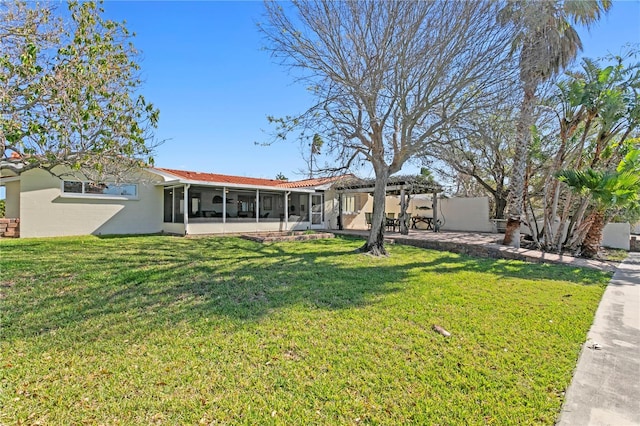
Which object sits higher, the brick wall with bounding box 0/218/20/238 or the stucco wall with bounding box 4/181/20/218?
the stucco wall with bounding box 4/181/20/218

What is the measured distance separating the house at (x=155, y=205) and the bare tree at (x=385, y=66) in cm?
732

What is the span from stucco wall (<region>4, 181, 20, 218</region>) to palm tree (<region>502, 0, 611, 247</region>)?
19.2 metres

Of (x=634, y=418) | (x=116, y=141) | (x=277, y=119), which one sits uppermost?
(x=277, y=119)

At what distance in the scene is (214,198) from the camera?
1817 cm

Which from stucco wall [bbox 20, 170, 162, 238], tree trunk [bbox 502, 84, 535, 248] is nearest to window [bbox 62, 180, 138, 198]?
stucco wall [bbox 20, 170, 162, 238]

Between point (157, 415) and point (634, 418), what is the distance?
3956 millimetres

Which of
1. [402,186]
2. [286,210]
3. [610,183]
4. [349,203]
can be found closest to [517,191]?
[610,183]

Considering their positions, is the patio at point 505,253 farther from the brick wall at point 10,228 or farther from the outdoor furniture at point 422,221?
the brick wall at point 10,228

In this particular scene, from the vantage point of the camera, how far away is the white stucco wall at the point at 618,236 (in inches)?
548

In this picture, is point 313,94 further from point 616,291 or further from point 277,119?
point 616,291

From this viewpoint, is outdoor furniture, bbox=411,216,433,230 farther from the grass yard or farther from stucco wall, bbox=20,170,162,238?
stucco wall, bbox=20,170,162,238

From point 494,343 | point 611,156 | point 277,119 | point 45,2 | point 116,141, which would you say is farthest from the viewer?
point 611,156

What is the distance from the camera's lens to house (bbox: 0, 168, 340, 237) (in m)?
13.1

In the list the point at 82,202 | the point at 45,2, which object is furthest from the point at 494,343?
the point at 82,202
